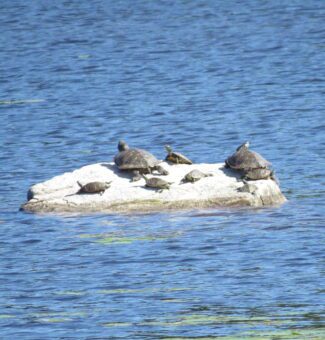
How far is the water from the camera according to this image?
62.5 ft

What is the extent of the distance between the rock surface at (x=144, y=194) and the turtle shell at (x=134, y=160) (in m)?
0.24

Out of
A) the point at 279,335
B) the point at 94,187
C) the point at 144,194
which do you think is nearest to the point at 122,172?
the point at 144,194

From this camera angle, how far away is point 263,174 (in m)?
26.3

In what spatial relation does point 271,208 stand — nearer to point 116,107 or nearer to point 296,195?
point 296,195

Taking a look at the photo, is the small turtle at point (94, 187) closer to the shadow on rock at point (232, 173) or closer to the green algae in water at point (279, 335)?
the shadow on rock at point (232, 173)

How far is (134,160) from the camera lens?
26234 mm

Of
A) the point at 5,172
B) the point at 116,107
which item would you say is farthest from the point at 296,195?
the point at 116,107

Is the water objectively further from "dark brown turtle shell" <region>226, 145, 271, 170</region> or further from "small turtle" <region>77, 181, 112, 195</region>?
"dark brown turtle shell" <region>226, 145, 271, 170</region>

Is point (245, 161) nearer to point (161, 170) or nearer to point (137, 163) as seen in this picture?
point (161, 170)

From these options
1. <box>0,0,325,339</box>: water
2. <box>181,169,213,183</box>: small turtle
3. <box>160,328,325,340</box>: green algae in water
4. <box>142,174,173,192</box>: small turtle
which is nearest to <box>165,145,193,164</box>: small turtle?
→ <box>181,169,213,183</box>: small turtle

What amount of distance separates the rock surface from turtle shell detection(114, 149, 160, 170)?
0.80 ft

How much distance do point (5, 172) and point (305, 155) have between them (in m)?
6.32

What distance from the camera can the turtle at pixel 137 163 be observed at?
1028 inches

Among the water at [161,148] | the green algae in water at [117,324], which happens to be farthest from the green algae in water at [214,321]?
the green algae in water at [117,324]
